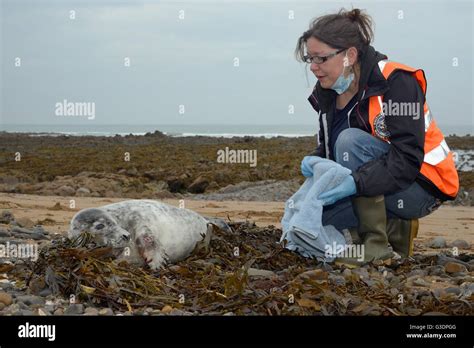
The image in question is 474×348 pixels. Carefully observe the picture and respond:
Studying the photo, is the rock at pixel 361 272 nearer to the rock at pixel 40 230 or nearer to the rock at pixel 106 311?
the rock at pixel 106 311

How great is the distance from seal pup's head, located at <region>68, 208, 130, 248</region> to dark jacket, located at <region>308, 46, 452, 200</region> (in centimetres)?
159

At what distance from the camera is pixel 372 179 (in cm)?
510

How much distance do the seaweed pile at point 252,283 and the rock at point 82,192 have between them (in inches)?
243

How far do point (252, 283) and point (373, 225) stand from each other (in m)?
1.31

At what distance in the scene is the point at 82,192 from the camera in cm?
1125

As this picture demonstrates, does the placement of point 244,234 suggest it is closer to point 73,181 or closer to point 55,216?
point 55,216

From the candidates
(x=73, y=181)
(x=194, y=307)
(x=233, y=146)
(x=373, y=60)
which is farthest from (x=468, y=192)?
(x=233, y=146)

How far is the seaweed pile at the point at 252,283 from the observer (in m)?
3.93

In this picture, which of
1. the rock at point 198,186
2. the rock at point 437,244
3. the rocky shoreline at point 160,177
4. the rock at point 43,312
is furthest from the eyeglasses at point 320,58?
the rock at point 198,186

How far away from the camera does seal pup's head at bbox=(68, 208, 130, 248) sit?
16.1 feet

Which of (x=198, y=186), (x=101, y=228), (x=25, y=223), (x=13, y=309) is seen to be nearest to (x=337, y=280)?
(x=101, y=228)

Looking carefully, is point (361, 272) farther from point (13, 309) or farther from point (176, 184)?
point (176, 184)

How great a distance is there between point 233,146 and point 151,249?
18592mm

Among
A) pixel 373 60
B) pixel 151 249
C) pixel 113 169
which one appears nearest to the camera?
pixel 151 249
